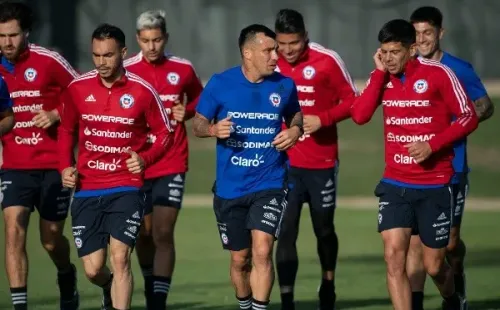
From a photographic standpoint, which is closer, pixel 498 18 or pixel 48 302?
pixel 48 302

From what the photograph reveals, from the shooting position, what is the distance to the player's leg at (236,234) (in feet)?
43.0

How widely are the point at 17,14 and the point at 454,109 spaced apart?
367 centimetres

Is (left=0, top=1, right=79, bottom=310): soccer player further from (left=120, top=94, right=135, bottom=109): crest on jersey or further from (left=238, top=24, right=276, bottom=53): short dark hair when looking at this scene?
(left=238, top=24, right=276, bottom=53): short dark hair

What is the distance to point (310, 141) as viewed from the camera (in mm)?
15078

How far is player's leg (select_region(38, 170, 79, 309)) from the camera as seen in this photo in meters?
14.2

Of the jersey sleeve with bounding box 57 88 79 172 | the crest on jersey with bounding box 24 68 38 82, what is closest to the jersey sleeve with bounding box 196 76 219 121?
the jersey sleeve with bounding box 57 88 79 172

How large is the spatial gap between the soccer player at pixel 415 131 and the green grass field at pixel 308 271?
2295 mm

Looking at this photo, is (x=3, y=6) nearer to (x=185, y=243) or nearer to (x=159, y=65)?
(x=159, y=65)

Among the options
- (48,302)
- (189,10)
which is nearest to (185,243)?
(48,302)

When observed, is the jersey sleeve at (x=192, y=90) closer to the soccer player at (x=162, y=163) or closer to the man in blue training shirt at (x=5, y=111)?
the soccer player at (x=162, y=163)

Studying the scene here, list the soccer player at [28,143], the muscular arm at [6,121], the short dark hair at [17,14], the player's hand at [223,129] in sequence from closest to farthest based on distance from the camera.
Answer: the player's hand at [223,129] → the muscular arm at [6,121] → the short dark hair at [17,14] → the soccer player at [28,143]

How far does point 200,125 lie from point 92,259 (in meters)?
1.35

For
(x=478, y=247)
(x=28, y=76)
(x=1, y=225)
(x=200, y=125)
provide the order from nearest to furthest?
(x=200, y=125), (x=28, y=76), (x=478, y=247), (x=1, y=225)

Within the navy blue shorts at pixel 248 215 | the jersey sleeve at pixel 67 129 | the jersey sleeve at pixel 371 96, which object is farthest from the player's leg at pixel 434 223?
the jersey sleeve at pixel 67 129
